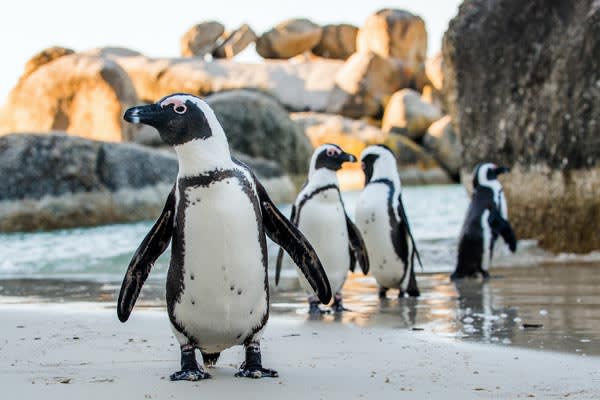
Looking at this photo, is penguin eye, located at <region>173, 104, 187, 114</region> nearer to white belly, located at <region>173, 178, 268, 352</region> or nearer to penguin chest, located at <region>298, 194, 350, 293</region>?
white belly, located at <region>173, 178, 268, 352</region>

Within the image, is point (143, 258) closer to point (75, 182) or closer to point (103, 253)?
point (103, 253)

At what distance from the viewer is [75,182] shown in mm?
15344

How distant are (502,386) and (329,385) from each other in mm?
523

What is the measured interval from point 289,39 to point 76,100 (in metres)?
39.1

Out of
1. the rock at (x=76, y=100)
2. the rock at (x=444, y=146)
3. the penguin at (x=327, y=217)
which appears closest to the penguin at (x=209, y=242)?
the penguin at (x=327, y=217)

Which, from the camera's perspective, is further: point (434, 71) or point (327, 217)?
point (434, 71)

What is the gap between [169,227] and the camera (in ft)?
11.6

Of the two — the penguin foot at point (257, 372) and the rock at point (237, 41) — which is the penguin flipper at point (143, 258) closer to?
the penguin foot at point (257, 372)

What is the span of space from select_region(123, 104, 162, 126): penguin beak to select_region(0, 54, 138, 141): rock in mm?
19662

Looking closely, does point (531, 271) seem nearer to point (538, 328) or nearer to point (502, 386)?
point (538, 328)

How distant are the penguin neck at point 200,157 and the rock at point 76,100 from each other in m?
19.7

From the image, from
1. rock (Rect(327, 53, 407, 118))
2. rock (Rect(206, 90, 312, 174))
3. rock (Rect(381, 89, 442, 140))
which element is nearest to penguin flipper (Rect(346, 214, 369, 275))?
rock (Rect(206, 90, 312, 174))

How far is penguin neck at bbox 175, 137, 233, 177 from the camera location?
336cm

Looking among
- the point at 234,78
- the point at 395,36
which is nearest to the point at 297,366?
the point at 234,78
